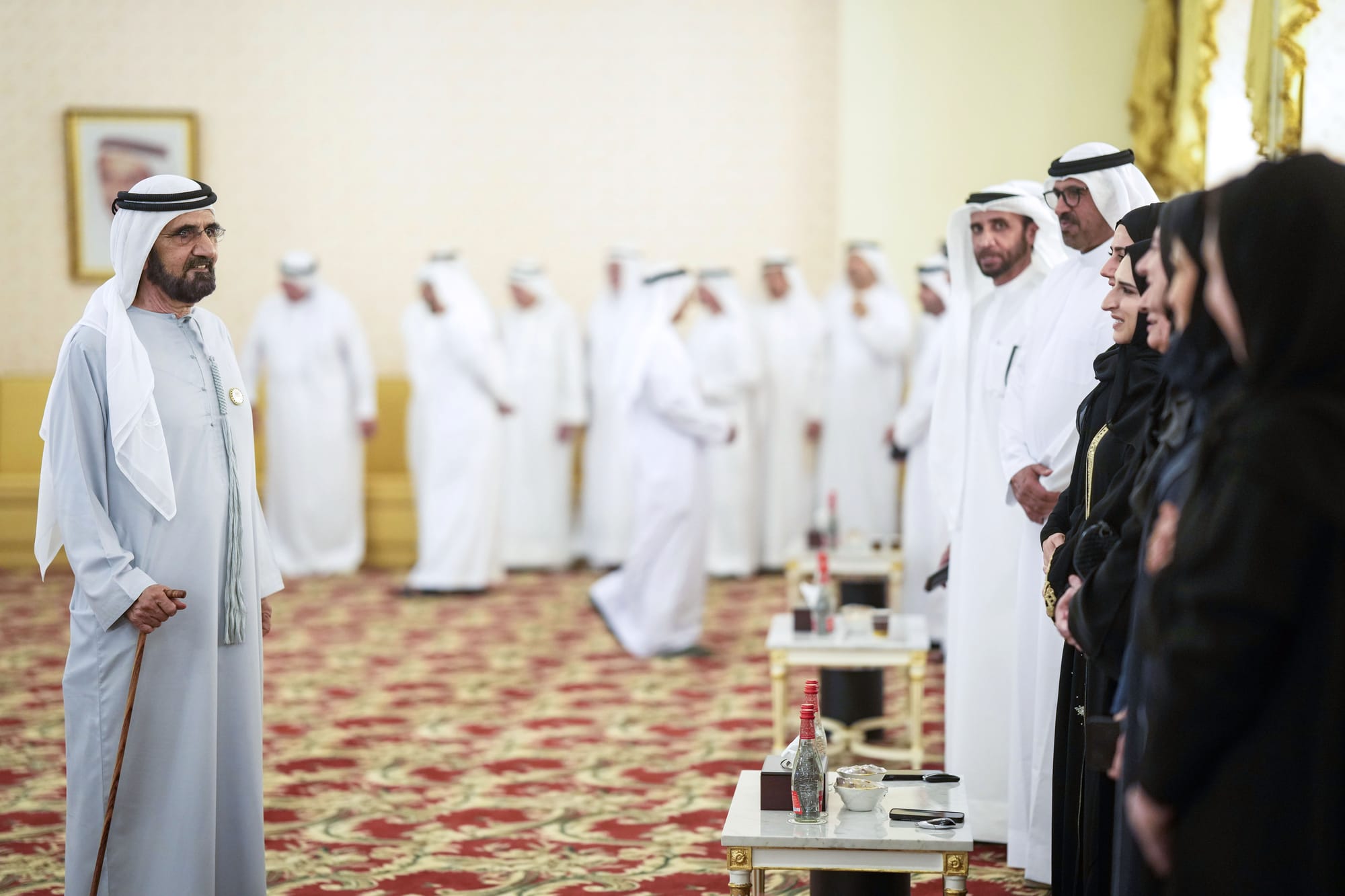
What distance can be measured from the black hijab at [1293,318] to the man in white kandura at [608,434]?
7.75m

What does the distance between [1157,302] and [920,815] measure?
1172 mm

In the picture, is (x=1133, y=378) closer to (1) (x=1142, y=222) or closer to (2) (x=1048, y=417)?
(1) (x=1142, y=222)

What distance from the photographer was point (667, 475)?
6.75m

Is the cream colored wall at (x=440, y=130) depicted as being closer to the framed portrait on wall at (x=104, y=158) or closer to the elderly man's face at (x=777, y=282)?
the framed portrait on wall at (x=104, y=158)

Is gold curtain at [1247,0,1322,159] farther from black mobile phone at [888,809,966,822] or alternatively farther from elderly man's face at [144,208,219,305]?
elderly man's face at [144,208,219,305]

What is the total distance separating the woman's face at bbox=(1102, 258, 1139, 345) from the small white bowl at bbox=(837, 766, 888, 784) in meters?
1.06

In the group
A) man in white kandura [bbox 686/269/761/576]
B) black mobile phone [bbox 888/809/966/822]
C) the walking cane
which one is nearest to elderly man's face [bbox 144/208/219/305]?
the walking cane

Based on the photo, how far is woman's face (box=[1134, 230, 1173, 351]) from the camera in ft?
7.73

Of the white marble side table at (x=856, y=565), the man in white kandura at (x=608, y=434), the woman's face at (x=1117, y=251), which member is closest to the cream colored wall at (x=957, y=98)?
the man in white kandura at (x=608, y=434)

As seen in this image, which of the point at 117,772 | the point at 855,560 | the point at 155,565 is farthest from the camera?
the point at 855,560

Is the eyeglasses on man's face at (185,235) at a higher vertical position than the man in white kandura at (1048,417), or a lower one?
higher

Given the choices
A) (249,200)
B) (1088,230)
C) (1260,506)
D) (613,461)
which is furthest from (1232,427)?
(249,200)

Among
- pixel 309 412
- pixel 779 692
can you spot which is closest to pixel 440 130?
pixel 309 412

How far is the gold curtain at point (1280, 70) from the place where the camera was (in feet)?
17.0
